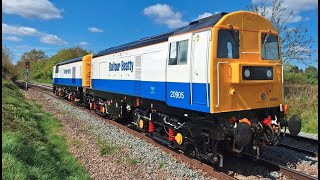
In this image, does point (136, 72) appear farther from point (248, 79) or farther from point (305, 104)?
point (305, 104)

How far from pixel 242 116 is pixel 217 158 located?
3.94 ft

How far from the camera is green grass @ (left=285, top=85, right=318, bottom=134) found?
13291 millimetres

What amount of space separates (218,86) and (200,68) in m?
0.64

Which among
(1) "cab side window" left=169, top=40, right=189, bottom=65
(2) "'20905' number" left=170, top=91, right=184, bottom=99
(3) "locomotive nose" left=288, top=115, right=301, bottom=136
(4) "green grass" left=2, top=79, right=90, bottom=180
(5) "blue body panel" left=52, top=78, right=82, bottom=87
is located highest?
(1) "cab side window" left=169, top=40, right=189, bottom=65

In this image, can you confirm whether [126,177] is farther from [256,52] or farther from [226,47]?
[256,52]

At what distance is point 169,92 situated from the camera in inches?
354

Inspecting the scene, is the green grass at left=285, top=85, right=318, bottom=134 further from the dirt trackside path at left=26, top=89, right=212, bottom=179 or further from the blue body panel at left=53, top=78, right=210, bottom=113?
the dirt trackside path at left=26, top=89, right=212, bottom=179

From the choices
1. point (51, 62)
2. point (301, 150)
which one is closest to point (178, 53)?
point (301, 150)

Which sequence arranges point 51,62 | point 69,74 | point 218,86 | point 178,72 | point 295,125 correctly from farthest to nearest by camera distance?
point 51,62
point 69,74
point 178,72
point 295,125
point 218,86

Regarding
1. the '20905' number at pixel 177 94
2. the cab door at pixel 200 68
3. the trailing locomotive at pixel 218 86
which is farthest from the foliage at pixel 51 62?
the cab door at pixel 200 68

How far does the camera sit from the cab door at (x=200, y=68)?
744cm

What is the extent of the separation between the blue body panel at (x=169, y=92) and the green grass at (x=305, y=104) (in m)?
Answer: 6.88

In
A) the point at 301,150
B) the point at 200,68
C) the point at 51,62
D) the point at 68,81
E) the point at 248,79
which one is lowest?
the point at 301,150

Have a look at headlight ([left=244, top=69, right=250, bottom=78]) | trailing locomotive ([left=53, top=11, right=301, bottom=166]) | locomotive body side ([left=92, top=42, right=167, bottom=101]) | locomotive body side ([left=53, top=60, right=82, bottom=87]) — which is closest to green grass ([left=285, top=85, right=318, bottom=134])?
trailing locomotive ([left=53, top=11, right=301, bottom=166])
